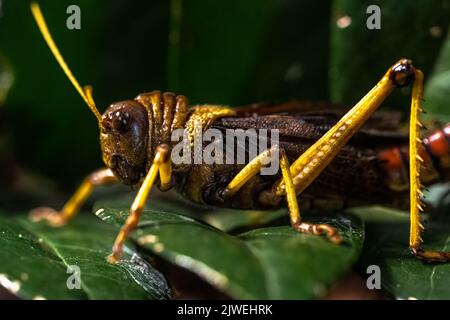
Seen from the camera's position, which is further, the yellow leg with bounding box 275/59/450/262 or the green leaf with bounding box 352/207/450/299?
the yellow leg with bounding box 275/59/450/262

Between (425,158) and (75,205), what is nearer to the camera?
(425,158)

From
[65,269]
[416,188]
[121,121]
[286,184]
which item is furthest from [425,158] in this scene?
[65,269]

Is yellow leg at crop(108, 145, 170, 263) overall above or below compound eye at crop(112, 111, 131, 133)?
below

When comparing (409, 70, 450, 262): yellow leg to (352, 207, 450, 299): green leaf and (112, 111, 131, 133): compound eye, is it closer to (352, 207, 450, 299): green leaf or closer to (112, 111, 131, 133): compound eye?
(352, 207, 450, 299): green leaf

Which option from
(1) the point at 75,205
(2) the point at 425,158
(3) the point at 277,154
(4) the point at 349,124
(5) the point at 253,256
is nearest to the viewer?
(5) the point at 253,256

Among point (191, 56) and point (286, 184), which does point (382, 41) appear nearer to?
point (191, 56)

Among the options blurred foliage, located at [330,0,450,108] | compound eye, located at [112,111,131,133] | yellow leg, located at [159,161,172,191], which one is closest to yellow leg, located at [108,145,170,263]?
yellow leg, located at [159,161,172,191]

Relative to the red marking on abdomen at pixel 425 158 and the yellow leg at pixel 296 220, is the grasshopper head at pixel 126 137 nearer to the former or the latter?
the yellow leg at pixel 296 220
